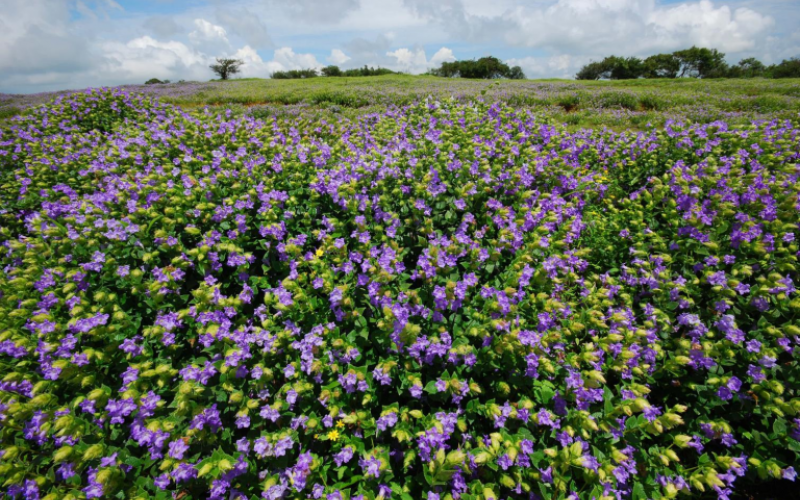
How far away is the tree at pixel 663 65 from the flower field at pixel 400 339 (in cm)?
8153

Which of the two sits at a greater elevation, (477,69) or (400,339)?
(477,69)

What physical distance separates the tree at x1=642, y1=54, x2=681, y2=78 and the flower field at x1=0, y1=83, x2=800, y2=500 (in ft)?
267

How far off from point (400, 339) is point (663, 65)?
88869mm

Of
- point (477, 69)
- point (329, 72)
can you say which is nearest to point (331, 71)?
point (329, 72)

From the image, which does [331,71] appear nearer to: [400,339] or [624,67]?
[624,67]

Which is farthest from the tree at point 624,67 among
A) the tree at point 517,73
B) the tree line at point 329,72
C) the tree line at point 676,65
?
the tree line at point 329,72

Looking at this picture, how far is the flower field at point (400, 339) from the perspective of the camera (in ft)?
7.47

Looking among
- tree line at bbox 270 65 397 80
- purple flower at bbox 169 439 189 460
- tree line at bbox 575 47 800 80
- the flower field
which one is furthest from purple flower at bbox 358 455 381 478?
tree line at bbox 575 47 800 80

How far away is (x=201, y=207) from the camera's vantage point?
327 cm

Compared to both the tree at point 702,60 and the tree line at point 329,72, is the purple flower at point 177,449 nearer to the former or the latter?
the tree line at point 329,72

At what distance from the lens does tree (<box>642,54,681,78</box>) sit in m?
66.6

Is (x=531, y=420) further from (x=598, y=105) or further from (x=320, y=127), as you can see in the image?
(x=598, y=105)

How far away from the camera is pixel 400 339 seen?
2486 millimetres

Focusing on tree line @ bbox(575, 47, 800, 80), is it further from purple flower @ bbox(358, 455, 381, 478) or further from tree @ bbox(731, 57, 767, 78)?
purple flower @ bbox(358, 455, 381, 478)
